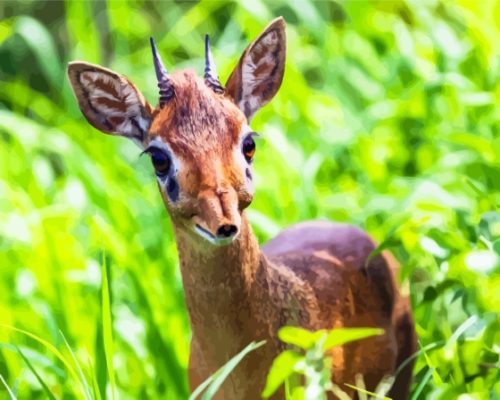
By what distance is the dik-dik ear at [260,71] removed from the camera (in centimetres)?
234

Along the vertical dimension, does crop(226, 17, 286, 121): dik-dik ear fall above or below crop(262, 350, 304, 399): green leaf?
above

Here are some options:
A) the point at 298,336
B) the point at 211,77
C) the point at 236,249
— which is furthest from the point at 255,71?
the point at 298,336

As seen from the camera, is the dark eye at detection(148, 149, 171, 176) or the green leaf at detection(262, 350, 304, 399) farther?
the dark eye at detection(148, 149, 171, 176)

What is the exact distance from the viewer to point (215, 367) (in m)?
2.35

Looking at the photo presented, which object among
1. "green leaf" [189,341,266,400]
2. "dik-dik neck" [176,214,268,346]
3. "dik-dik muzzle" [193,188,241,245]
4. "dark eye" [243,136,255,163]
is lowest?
"green leaf" [189,341,266,400]

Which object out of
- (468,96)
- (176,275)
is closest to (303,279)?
(176,275)

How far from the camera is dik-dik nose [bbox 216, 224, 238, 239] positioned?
2057 millimetres

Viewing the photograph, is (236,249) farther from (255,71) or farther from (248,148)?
(255,71)

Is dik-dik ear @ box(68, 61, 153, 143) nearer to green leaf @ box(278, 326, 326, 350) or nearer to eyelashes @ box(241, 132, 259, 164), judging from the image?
eyelashes @ box(241, 132, 259, 164)

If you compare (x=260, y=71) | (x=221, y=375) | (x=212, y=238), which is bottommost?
(x=221, y=375)

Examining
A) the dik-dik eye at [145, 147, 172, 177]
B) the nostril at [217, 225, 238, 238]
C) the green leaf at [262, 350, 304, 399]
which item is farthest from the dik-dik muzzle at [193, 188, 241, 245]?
the green leaf at [262, 350, 304, 399]

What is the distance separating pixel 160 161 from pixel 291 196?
1425 mm

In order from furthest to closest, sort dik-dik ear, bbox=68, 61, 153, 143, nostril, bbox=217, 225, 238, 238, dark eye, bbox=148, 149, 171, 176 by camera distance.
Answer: dik-dik ear, bbox=68, 61, 153, 143
dark eye, bbox=148, 149, 171, 176
nostril, bbox=217, 225, 238, 238

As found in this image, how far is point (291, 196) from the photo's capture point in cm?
359
